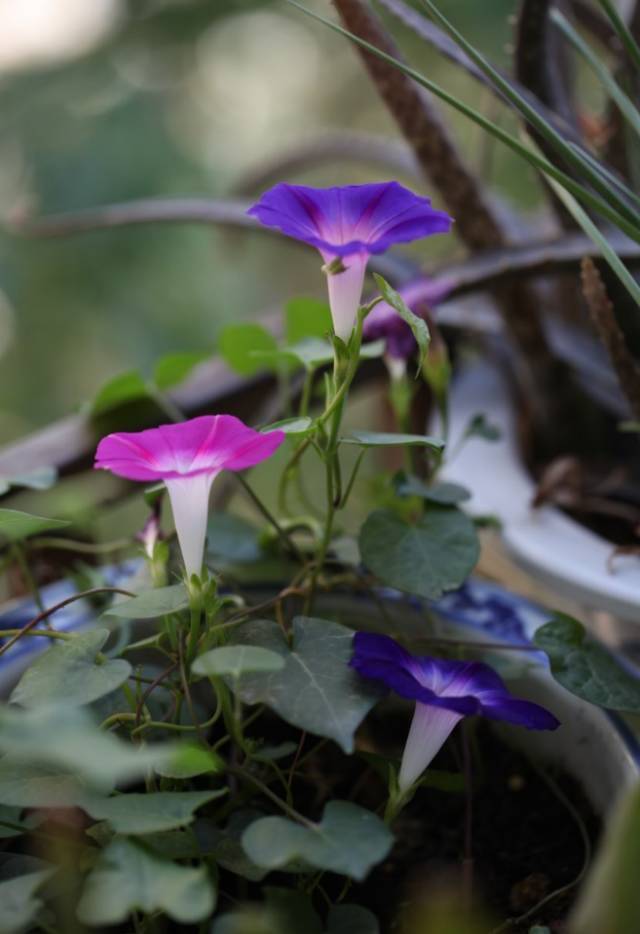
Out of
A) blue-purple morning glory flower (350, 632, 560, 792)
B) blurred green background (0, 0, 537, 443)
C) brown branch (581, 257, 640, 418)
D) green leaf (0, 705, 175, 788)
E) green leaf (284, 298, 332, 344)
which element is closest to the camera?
green leaf (0, 705, 175, 788)

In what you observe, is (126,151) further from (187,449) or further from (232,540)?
(187,449)

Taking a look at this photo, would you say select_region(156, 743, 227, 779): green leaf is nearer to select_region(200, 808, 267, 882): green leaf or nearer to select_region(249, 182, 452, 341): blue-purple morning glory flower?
select_region(200, 808, 267, 882): green leaf

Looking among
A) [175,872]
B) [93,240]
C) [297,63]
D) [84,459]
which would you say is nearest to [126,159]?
[93,240]

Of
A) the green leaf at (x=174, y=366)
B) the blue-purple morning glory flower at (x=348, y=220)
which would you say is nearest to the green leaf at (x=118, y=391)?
the green leaf at (x=174, y=366)

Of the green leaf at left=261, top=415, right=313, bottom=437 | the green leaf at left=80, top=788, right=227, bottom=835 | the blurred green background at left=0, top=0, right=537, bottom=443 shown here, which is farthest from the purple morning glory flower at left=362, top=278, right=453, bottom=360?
→ the blurred green background at left=0, top=0, right=537, bottom=443

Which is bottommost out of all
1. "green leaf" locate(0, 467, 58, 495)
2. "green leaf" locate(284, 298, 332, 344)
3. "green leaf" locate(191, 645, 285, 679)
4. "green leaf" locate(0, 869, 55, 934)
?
"green leaf" locate(0, 869, 55, 934)

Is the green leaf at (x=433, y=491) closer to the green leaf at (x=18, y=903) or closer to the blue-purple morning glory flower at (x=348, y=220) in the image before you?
the blue-purple morning glory flower at (x=348, y=220)

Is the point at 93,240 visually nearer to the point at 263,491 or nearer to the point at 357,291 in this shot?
the point at 263,491
